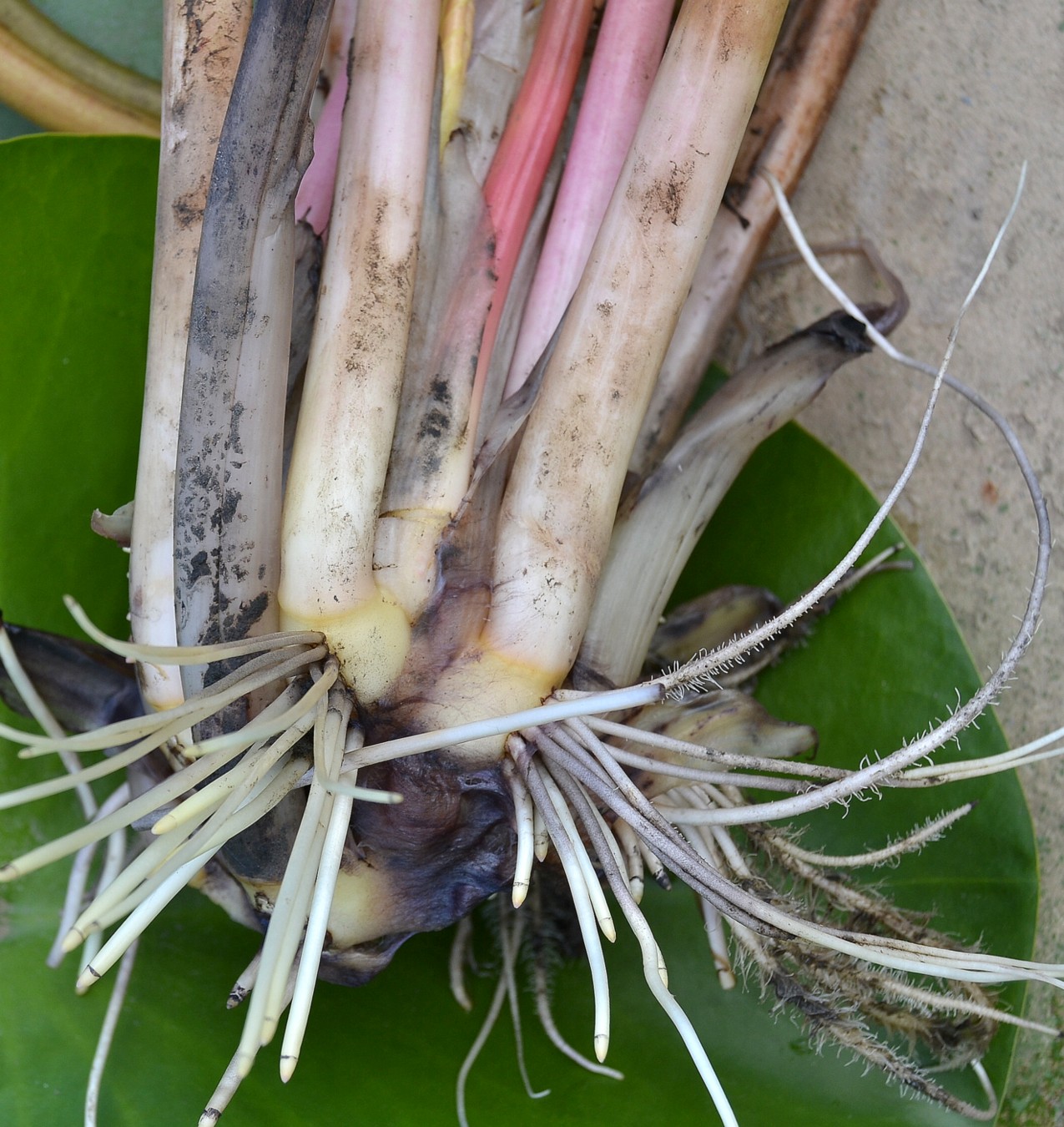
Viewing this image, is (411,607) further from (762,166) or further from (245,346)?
(762,166)

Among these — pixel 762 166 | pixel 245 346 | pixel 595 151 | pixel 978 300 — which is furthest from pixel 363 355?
pixel 978 300

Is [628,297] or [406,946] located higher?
[628,297]

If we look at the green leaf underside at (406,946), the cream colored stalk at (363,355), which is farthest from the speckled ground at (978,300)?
the cream colored stalk at (363,355)

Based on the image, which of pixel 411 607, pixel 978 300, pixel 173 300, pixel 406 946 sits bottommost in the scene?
pixel 406 946

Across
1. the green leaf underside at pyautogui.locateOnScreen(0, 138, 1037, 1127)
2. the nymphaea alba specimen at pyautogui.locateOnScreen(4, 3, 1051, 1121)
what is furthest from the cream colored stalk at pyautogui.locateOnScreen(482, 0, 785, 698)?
the green leaf underside at pyautogui.locateOnScreen(0, 138, 1037, 1127)

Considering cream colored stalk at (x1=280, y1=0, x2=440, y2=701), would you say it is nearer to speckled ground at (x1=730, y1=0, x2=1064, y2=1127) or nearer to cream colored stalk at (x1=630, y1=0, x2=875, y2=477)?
cream colored stalk at (x1=630, y1=0, x2=875, y2=477)

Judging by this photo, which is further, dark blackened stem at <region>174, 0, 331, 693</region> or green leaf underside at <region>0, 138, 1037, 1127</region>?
green leaf underside at <region>0, 138, 1037, 1127</region>
